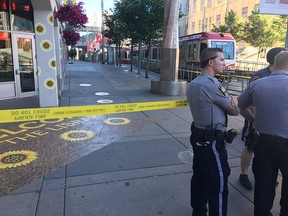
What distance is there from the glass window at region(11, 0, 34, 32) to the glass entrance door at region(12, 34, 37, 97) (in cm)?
31

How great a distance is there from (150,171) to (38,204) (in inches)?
65.0

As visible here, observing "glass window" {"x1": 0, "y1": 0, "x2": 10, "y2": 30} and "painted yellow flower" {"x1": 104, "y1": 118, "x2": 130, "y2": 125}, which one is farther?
"glass window" {"x1": 0, "y1": 0, "x2": 10, "y2": 30}

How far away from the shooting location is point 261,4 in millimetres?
6059

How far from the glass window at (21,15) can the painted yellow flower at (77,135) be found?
5.67 meters

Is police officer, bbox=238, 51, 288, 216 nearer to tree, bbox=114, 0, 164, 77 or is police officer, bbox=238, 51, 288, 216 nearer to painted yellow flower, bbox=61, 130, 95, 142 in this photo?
painted yellow flower, bbox=61, 130, 95, 142

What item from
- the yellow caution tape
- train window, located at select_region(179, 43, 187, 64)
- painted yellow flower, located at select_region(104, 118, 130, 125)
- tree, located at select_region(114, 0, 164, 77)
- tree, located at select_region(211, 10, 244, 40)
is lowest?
painted yellow flower, located at select_region(104, 118, 130, 125)

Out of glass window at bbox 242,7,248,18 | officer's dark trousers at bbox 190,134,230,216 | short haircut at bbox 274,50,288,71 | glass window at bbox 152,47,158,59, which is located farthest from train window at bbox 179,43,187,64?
glass window at bbox 242,7,248,18

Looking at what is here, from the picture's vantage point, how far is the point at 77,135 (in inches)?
229

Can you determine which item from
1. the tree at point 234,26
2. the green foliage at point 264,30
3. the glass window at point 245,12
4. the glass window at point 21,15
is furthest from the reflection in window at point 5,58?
the glass window at point 245,12

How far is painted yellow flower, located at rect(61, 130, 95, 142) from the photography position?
18.4ft

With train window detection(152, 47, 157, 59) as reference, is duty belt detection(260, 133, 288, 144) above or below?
below

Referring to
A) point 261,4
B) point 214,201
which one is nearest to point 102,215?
point 214,201

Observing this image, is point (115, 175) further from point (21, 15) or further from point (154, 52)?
point (154, 52)

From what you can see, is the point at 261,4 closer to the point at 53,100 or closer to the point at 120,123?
the point at 120,123
